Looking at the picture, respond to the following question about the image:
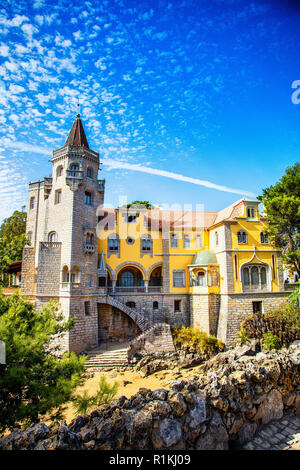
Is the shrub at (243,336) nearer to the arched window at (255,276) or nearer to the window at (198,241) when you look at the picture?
the arched window at (255,276)

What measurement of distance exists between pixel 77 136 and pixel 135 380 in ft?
82.4

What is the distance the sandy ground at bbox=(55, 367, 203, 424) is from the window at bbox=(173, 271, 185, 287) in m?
9.48

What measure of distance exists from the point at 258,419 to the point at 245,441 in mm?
1660

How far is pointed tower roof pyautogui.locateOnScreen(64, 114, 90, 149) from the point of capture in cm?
2975

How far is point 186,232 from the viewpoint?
3203cm

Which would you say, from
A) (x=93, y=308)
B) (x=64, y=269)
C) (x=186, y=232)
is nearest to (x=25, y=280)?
(x=64, y=269)

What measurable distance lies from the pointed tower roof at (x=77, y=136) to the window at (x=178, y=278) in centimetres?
1742

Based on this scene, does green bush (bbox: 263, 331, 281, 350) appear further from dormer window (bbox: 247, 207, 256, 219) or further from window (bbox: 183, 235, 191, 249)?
window (bbox: 183, 235, 191, 249)

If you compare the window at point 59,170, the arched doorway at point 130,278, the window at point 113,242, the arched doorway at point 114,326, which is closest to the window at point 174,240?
the arched doorway at point 130,278

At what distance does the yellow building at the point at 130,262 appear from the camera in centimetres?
2634

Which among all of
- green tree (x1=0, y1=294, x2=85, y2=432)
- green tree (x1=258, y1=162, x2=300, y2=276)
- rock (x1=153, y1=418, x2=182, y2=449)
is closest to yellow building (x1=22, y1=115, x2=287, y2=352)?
green tree (x1=258, y1=162, x2=300, y2=276)

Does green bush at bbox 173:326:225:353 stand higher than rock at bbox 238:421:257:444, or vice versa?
green bush at bbox 173:326:225:353

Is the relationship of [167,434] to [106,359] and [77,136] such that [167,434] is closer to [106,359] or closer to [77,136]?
[106,359]

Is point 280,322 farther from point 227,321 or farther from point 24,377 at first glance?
point 24,377
